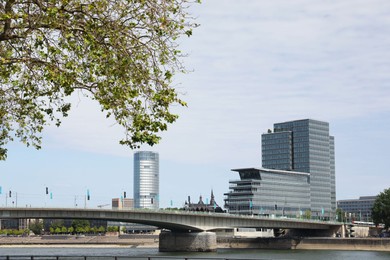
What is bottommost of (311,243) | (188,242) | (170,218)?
(311,243)

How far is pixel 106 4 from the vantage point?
2306 centimetres

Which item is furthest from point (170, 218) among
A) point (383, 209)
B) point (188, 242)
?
point (383, 209)

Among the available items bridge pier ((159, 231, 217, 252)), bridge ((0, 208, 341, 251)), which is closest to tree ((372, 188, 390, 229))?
bridge ((0, 208, 341, 251))

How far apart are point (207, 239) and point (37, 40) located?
109 meters

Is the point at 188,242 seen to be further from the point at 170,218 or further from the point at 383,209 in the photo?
the point at 383,209

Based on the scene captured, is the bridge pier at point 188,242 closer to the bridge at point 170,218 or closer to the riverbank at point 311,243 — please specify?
the bridge at point 170,218

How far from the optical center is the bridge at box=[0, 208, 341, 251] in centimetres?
11162

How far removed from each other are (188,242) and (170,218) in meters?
7.85

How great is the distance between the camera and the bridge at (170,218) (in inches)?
4395

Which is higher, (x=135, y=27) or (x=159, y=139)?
(x=135, y=27)

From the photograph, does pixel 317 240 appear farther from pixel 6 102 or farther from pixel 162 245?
pixel 6 102

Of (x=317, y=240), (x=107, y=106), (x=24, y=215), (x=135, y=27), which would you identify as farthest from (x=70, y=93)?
(x=317, y=240)

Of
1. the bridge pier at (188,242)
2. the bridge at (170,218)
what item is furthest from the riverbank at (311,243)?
the bridge pier at (188,242)

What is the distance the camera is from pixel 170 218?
125188mm
